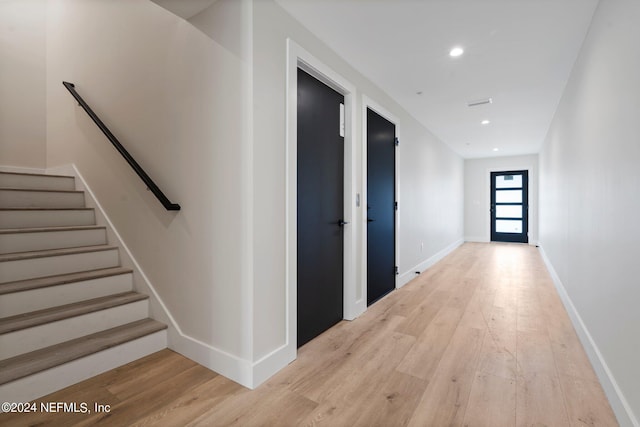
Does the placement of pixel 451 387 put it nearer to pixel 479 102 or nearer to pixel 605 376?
pixel 605 376

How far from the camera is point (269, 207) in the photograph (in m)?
1.91

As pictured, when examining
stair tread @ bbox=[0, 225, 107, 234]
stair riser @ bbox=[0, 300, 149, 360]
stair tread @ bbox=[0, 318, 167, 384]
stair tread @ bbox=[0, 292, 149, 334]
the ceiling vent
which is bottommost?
stair tread @ bbox=[0, 318, 167, 384]

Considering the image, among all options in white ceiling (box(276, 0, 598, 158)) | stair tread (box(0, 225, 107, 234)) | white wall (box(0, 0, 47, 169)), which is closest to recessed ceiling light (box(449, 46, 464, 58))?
white ceiling (box(276, 0, 598, 158))

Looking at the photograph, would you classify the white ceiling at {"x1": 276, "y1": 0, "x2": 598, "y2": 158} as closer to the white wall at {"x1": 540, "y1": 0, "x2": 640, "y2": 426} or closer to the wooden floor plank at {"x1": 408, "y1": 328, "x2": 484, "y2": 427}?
the white wall at {"x1": 540, "y1": 0, "x2": 640, "y2": 426}

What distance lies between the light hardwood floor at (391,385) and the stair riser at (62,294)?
680mm

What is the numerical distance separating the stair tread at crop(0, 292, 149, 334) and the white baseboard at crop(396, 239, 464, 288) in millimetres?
3066

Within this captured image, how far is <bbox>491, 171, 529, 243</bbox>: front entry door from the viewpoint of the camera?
8.27 m

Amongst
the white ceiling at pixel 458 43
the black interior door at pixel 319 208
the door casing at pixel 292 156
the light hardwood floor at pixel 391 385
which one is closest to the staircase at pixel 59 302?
the light hardwood floor at pixel 391 385

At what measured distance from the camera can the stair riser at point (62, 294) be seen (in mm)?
1904

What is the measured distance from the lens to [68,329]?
76.2 inches

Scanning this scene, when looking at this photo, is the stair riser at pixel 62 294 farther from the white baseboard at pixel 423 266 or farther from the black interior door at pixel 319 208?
the white baseboard at pixel 423 266

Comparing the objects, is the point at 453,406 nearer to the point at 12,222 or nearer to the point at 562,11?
the point at 562,11

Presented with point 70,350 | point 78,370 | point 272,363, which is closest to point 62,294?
point 70,350

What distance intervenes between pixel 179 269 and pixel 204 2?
5.92ft
